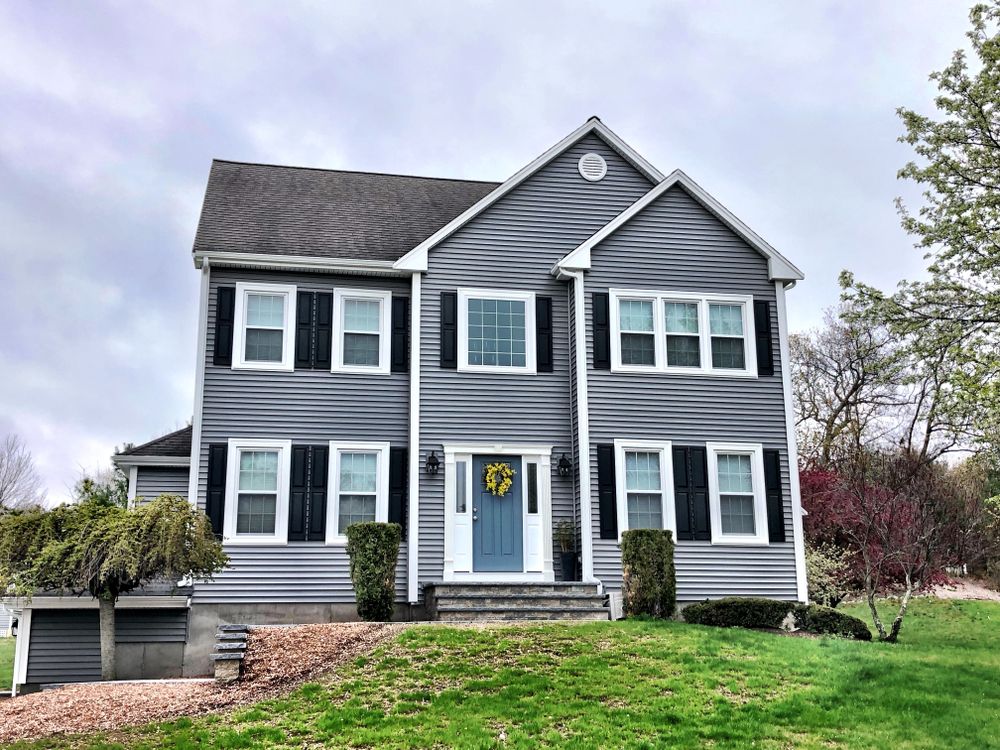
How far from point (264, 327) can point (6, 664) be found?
519 inches

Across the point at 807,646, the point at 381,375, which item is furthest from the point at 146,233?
the point at 807,646

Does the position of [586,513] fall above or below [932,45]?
below

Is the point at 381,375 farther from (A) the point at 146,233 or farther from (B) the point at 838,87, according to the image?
(B) the point at 838,87

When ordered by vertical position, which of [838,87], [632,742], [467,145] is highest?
[467,145]

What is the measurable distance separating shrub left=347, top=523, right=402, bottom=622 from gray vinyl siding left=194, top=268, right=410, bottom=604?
5.99ft

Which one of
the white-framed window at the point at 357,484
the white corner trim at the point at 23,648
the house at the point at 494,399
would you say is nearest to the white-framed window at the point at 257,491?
the house at the point at 494,399

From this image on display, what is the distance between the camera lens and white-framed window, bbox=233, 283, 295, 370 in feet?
55.8

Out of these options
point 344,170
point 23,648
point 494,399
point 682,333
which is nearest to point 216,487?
point 23,648

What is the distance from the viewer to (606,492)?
1684 centimetres

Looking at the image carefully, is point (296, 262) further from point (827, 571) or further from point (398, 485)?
point (827, 571)

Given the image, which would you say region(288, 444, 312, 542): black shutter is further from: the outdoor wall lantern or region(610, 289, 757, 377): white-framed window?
region(610, 289, 757, 377): white-framed window

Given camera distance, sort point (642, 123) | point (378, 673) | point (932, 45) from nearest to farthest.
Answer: point (378, 673)
point (932, 45)
point (642, 123)

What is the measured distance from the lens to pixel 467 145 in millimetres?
27078

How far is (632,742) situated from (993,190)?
1126 centimetres
